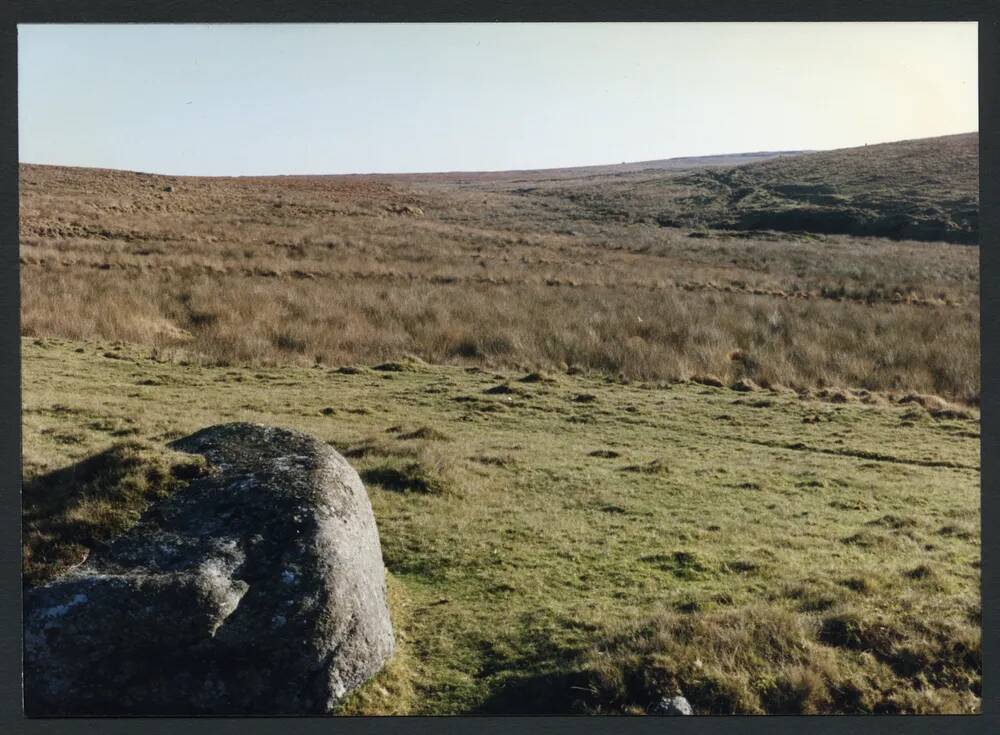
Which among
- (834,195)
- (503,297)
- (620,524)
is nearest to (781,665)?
(620,524)

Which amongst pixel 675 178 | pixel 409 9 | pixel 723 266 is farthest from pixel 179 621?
pixel 675 178

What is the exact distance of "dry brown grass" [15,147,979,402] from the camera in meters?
20.1

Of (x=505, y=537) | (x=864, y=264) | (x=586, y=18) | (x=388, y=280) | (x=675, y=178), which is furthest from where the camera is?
(x=675, y=178)

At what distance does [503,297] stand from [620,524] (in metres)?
18.7

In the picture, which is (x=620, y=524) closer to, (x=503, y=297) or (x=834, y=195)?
(x=503, y=297)

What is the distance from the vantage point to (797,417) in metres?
15.7

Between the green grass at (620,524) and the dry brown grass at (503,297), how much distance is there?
2.81 m

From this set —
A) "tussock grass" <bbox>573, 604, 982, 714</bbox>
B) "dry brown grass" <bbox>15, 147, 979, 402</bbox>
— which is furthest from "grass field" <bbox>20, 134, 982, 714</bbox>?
"dry brown grass" <bbox>15, 147, 979, 402</bbox>

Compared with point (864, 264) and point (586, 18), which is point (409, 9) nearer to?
point (586, 18)

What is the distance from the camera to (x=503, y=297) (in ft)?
91.2

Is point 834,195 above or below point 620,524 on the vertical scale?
above

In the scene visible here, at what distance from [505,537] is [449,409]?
6273mm

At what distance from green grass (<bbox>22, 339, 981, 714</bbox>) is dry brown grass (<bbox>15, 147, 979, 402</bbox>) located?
281cm

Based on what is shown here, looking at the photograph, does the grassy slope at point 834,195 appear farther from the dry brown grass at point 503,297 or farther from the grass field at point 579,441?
the grass field at point 579,441
